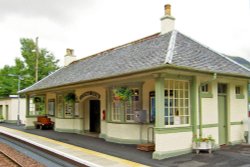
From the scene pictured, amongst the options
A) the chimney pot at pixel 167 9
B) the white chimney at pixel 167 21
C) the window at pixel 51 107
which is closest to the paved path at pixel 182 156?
the white chimney at pixel 167 21

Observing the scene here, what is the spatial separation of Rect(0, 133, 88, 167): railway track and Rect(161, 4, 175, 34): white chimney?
24.4 ft

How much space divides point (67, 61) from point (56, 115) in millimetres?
5499

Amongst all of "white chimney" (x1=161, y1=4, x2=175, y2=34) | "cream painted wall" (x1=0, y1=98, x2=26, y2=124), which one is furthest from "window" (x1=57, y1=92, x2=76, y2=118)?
"cream painted wall" (x1=0, y1=98, x2=26, y2=124)

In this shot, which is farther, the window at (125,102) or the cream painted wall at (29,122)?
the cream painted wall at (29,122)

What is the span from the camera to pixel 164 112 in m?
9.34

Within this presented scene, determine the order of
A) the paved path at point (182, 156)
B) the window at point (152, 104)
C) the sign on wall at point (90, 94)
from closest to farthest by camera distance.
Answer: the paved path at point (182, 156)
the window at point (152, 104)
the sign on wall at point (90, 94)

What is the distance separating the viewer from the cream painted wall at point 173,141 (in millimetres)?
9008

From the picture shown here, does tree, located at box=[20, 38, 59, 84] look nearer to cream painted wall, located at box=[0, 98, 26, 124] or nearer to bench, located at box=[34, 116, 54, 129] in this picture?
cream painted wall, located at box=[0, 98, 26, 124]

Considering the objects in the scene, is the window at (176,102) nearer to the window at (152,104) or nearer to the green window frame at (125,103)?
the window at (152,104)

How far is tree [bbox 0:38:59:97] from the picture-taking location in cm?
3884

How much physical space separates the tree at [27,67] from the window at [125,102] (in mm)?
27971

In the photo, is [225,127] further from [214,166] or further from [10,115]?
[10,115]

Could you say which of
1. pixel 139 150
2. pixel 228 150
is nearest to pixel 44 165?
pixel 139 150

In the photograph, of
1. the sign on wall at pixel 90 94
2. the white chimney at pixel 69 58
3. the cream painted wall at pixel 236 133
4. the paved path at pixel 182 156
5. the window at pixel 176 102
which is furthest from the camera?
the white chimney at pixel 69 58
